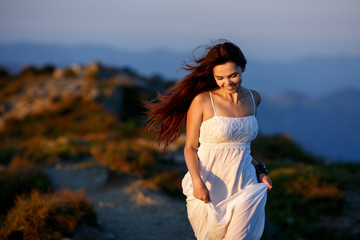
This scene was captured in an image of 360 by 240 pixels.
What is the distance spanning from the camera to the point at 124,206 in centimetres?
688

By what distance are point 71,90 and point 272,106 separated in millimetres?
89300

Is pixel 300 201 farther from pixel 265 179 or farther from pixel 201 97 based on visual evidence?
pixel 201 97

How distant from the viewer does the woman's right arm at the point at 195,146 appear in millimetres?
2865

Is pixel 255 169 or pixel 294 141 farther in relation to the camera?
pixel 294 141

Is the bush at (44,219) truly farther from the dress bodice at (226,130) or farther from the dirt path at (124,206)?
the dress bodice at (226,130)

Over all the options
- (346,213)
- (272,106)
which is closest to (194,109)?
(346,213)

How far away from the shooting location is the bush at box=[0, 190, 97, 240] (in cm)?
437

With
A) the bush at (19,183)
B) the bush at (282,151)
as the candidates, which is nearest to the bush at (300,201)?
the bush at (19,183)

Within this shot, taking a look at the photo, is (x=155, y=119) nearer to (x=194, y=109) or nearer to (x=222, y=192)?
(x=194, y=109)

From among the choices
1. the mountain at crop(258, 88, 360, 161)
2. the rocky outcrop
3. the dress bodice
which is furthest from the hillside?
the mountain at crop(258, 88, 360, 161)

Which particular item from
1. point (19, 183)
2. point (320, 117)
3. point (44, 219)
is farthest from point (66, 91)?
point (320, 117)

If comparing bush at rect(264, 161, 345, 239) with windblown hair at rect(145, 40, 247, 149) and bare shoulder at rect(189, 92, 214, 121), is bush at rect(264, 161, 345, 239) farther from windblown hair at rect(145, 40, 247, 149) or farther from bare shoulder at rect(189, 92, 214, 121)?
bare shoulder at rect(189, 92, 214, 121)

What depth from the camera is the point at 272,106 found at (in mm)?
103375

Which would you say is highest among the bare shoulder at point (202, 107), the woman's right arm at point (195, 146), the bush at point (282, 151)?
the bare shoulder at point (202, 107)
